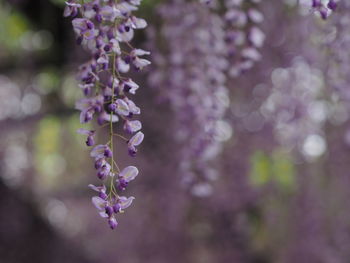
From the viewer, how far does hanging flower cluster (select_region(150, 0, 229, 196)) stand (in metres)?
2.20

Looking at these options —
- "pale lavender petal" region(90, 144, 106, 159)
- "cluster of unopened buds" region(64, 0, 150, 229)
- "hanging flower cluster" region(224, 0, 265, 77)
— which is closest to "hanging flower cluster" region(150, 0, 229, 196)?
"hanging flower cluster" region(224, 0, 265, 77)

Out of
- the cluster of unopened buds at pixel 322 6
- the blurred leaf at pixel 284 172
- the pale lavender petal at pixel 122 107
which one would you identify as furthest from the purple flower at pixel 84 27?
the blurred leaf at pixel 284 172

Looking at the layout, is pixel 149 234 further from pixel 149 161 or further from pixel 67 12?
pixel 67 12

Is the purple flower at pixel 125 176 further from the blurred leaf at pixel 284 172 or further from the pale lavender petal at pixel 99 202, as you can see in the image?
the blurred leaf at pixel 284 172

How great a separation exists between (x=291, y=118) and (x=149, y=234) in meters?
1.52

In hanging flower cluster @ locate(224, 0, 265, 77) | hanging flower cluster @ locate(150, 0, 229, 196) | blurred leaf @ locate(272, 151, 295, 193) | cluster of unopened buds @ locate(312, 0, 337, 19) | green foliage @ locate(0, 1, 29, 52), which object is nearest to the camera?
cluster of unopened buds @ locate(312, 0, 337, 19)

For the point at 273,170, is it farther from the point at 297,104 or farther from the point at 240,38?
the point at 240,38

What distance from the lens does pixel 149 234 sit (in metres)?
4.50

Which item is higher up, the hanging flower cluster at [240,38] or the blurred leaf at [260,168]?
the hanging flower cluster at [240,38]

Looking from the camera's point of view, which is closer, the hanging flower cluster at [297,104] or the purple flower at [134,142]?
the purple flower at [134,142]

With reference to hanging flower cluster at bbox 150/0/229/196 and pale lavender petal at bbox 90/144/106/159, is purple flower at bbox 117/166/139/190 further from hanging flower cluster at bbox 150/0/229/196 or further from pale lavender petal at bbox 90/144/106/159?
hanging flower cluster at bbox 150/0/229/196

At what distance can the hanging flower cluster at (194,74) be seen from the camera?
7.21 ft

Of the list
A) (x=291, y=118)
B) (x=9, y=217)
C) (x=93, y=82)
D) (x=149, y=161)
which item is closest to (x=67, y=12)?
(x=93, y=82)

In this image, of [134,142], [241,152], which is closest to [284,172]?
[241,152]
